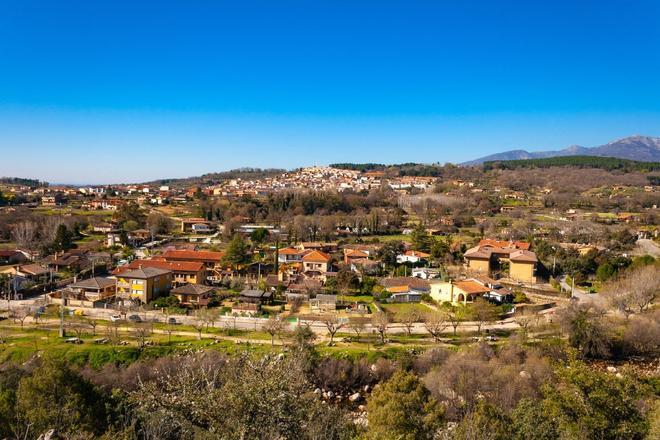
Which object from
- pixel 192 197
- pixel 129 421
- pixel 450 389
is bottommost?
pixel 450 389

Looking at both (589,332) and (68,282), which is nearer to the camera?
(589,332)

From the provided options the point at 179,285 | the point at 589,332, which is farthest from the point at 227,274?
the point at 589,332

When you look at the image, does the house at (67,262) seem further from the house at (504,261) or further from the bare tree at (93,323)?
the house at (504,261)

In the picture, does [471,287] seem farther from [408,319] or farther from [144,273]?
[144,273]

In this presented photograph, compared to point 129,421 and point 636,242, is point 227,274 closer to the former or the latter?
point 129,421

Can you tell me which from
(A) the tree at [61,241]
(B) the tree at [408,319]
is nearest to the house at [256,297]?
(B) the tree at [408,319]
